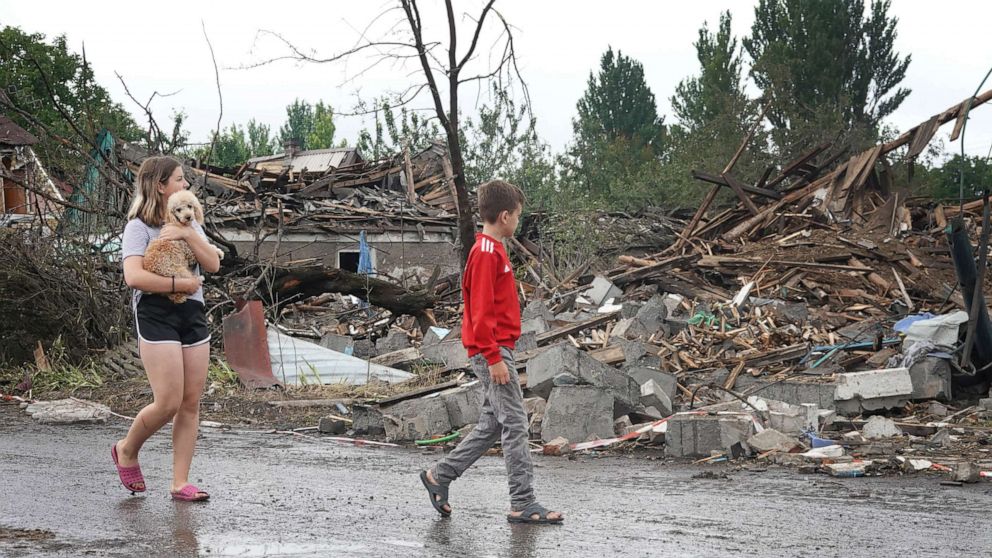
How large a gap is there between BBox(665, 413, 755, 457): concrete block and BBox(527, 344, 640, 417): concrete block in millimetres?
1426

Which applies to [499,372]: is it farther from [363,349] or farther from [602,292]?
[602,292]

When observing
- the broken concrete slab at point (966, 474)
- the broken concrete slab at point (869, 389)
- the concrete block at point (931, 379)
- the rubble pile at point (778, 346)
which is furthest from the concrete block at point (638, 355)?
the broken concrete slab at point (966, 474)

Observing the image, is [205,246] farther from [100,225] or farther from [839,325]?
[839,325]

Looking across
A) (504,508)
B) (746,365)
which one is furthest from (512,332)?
(746,365)

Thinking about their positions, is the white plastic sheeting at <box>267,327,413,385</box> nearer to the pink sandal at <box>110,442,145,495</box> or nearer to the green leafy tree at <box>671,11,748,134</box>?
the pink sandal at <box>110,442,145,495</box>

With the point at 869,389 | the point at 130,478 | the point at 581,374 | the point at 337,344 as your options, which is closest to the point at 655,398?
the point at 581,374

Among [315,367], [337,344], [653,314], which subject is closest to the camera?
[315,367]

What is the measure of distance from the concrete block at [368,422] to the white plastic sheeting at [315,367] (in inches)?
105

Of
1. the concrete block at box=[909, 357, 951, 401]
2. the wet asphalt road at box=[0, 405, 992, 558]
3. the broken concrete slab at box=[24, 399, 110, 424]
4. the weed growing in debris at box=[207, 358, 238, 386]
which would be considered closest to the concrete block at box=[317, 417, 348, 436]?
the wet asphalt road at box=[0, 405, 992, 558]

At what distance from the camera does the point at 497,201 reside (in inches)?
211

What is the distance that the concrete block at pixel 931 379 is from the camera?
1130cm

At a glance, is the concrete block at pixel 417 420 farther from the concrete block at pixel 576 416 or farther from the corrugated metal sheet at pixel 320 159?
the corrugated metal sheet at pixel 320 159

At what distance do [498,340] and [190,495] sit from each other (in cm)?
196

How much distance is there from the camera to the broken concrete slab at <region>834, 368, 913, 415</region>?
1067 cm
